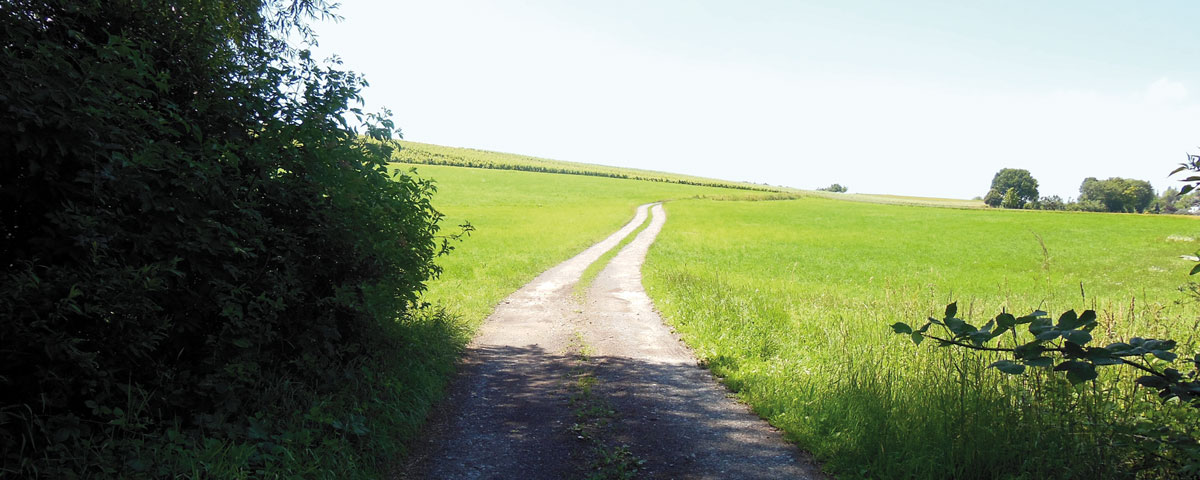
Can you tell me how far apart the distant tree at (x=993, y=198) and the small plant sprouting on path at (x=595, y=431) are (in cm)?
14068

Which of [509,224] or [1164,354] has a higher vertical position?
[1164,354]

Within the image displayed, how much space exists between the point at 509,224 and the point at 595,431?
33.9 m

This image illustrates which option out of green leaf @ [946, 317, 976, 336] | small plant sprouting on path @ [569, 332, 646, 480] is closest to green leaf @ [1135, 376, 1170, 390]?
green leaf @ [946, 317, 976, 336]

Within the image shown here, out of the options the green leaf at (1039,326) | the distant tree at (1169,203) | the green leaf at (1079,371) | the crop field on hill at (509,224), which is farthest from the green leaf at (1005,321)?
the crop field on hill at (509,224)

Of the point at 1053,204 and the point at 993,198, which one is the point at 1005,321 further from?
the point at 993,198

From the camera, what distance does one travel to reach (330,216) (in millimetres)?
5262

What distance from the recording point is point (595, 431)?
562 centimetres

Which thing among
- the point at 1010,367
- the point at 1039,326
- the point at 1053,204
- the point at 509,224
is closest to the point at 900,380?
the point at 1039,326

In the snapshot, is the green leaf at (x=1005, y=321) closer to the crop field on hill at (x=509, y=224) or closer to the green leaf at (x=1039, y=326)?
the green leaf at (x=1039, y=326)

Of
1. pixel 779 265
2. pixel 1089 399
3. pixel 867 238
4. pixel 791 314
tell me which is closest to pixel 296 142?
pixel 1089 399

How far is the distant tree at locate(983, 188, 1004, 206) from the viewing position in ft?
392

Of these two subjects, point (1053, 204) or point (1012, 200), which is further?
point (1012, 200)

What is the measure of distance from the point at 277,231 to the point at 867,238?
41.8 m

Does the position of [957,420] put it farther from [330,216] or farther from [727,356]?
[330,216]
